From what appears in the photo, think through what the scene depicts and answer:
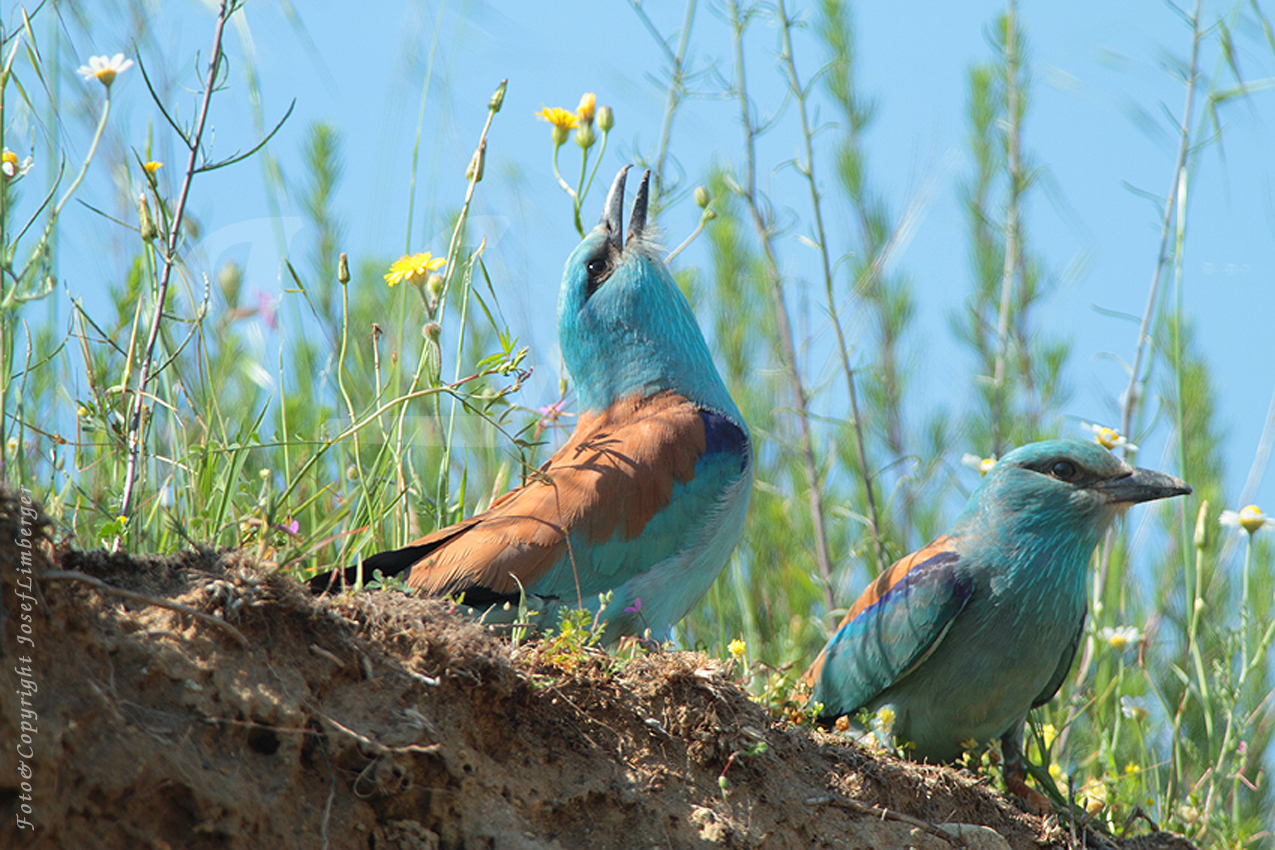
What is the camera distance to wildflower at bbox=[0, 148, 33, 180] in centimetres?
245

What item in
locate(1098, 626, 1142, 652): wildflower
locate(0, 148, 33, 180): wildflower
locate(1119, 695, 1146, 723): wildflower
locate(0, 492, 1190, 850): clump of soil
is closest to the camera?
locate(0, 492, 1190, 850): clump of soil

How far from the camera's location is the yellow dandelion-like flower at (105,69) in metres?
2.74

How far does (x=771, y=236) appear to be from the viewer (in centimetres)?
450

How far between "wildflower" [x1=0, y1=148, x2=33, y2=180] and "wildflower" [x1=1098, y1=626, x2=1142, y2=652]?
3.32 m

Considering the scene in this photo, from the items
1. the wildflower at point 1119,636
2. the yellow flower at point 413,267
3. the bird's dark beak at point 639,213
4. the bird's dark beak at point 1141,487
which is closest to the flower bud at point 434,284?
the yellow flower at point 413,267

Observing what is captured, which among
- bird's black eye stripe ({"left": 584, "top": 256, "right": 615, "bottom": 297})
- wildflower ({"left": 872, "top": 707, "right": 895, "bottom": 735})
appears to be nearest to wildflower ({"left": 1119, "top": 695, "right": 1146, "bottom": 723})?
wildflower ({"left": 872, "top": 707, "right": 895, "bottom": 735})

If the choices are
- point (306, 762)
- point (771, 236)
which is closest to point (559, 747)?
point (306, 762)

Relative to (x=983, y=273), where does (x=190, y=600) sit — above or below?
below

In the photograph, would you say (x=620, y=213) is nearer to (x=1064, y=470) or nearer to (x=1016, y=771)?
(x=1064, y=470)

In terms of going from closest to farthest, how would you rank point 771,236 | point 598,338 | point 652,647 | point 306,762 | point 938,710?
point 306,762 → point 652,647 → point 938,710 → point 598,338 → point 771,236

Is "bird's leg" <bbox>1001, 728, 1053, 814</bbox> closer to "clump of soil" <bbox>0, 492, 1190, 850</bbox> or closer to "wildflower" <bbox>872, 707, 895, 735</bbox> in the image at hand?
"wildflower" <bbox>872, 707, 895, 735</bbox>

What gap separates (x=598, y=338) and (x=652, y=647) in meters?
1.21

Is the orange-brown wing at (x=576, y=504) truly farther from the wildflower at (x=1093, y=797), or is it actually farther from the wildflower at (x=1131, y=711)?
the wildflower at (x=1131, y=711)

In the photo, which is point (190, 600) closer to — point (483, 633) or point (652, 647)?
point (483, 633)
